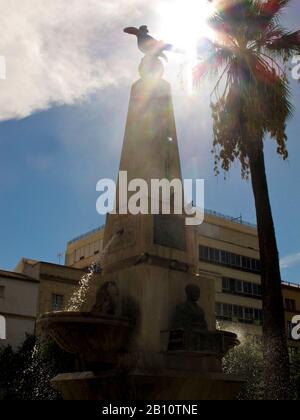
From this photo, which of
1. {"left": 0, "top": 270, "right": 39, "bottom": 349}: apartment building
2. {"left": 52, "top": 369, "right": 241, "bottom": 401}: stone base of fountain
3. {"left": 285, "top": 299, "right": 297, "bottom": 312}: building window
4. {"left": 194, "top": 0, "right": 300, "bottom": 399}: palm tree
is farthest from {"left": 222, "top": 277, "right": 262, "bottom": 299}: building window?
{"left": 52, "top": 369, "right": 241, "bottom": 401}: stone base of fountain

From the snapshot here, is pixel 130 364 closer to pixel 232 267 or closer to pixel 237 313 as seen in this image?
pixel 237 313

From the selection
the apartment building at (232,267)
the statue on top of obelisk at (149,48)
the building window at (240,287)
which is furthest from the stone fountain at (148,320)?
the building window at (240,287)

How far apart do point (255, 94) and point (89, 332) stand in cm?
849

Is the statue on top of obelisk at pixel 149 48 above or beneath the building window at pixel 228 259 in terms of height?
beneath

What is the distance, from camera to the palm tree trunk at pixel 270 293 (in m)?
12.3

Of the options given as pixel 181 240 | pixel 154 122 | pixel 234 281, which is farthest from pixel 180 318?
pixel 234 281

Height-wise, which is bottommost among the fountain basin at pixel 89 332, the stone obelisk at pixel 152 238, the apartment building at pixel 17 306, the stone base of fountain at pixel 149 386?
the stone base of fountain at pixel 149 386

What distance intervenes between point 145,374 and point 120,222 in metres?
3.04

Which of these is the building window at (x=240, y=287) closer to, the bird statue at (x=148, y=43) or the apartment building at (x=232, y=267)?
→ the apartment building at (x=232, y=267)

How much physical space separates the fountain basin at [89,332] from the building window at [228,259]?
34203mm

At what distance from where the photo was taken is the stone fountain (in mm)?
8156

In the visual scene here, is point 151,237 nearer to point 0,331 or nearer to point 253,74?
point 253,74

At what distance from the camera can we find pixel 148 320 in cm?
866

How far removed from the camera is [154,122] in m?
10.8
